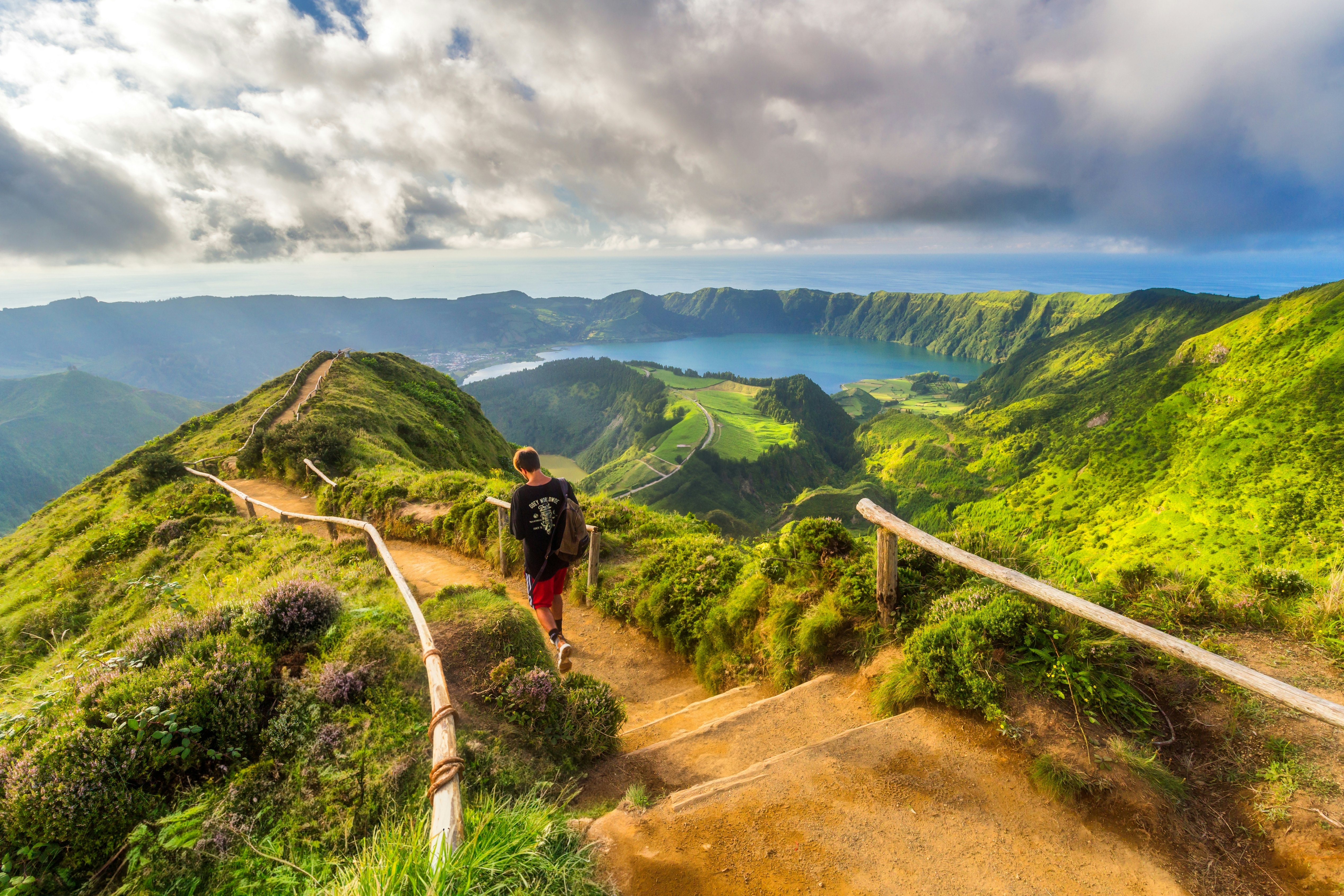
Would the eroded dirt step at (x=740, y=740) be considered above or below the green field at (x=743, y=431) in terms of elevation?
above

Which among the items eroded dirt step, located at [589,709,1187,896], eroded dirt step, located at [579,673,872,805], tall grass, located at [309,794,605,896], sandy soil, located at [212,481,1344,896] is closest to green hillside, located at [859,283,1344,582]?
sandy soil, located at [212,481,1344,896]

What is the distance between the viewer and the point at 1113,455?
3991 inches

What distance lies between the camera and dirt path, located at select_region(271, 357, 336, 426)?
2862cm

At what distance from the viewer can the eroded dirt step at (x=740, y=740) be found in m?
5.18

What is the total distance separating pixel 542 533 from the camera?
6.95 meters

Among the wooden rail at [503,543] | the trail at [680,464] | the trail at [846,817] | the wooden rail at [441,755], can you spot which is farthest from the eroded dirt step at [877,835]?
the trail at [680,464]

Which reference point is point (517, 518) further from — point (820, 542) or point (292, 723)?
point (820, 542)

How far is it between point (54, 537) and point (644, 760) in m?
27.6

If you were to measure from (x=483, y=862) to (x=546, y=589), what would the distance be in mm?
4503

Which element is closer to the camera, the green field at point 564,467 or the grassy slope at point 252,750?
the grassy slope at point 252,750

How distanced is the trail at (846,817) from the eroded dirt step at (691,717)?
0.24 metres

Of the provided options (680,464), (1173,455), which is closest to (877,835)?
(1173,455)

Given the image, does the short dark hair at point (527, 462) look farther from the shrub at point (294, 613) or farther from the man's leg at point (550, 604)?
the shrub at point (294, 613)

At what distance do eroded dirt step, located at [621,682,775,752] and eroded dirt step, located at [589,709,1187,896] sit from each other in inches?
68.0
